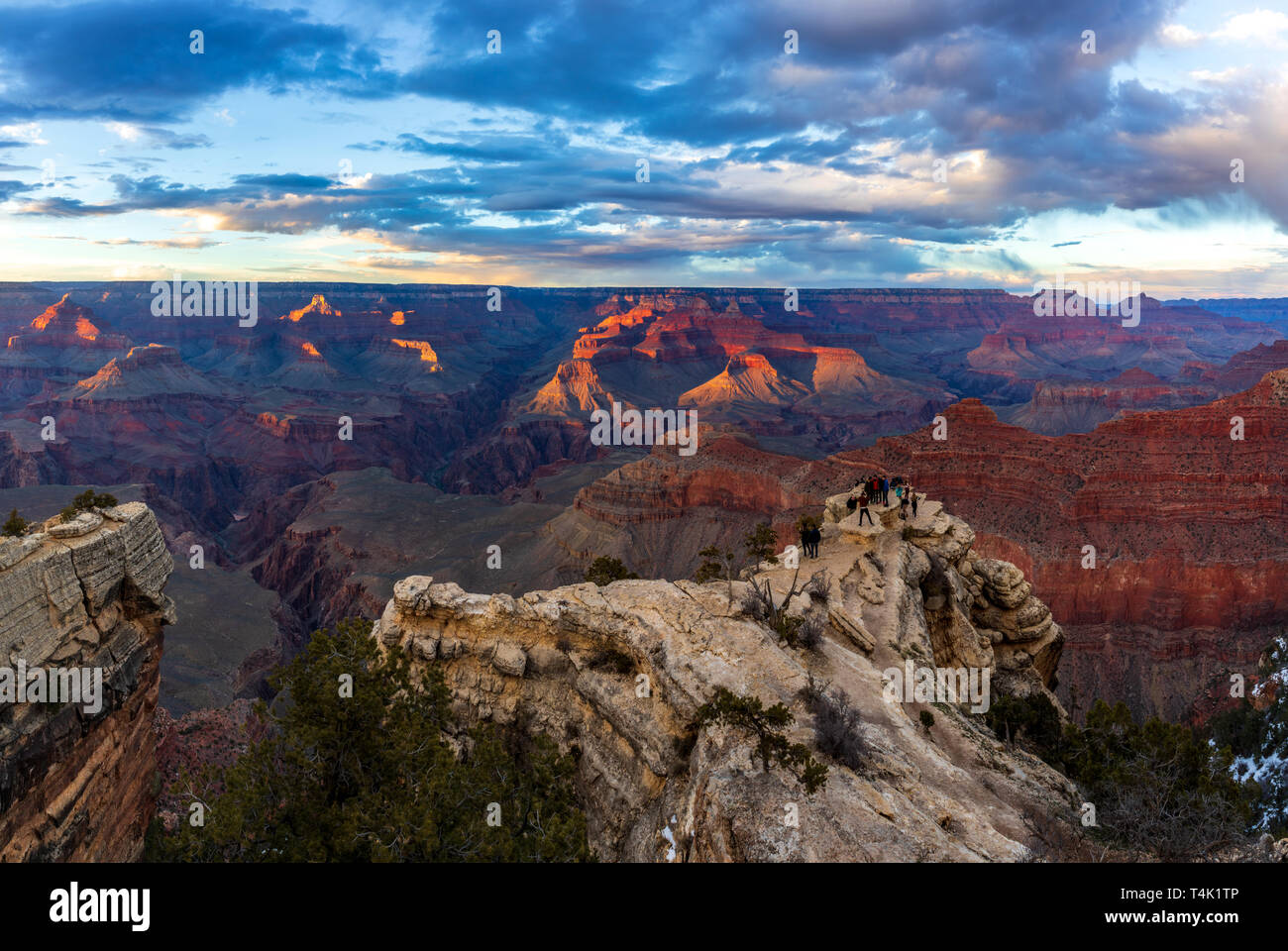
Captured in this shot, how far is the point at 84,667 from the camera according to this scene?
17.0 meters

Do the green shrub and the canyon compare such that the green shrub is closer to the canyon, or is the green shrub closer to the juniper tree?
the canyon

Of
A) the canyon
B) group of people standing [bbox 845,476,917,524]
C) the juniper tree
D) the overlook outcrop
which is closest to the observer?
the juniper tree

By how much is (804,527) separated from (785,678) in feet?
47.5

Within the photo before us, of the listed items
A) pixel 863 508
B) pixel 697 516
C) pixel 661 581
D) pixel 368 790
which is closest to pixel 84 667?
pixel 368 790

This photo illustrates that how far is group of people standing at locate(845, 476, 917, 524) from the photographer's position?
99.1ft

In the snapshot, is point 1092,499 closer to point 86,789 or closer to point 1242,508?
point 1242,508

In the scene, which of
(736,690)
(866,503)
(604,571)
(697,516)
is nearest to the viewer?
(736,690)

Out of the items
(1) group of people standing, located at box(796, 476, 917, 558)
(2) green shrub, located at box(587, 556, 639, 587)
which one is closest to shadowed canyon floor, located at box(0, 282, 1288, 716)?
(1) group of people standing, located at box(796, 476, 917, 558)

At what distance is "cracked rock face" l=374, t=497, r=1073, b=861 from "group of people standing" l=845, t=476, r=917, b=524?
14.5ft

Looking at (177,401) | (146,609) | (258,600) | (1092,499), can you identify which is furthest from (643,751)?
(177,401)

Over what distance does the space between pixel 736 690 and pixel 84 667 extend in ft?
51.5

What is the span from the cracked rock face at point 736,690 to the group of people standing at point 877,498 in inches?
174

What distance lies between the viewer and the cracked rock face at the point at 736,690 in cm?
1048

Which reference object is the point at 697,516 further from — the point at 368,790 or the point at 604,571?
the point at 368,790
